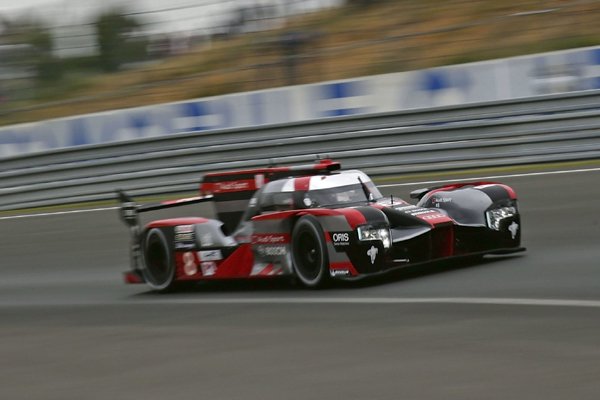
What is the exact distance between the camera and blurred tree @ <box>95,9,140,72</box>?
65.2ft

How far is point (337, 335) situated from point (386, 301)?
46.5 inches

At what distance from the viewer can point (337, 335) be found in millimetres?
6477

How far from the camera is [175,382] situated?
5.47m

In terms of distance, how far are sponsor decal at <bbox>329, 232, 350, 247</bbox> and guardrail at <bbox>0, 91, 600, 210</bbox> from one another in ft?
21.5

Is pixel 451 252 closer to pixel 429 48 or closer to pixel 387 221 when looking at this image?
pixel 387 221

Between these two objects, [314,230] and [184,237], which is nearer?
[314,230]

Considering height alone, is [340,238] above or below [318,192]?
below

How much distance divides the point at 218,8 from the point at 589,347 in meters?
14.1

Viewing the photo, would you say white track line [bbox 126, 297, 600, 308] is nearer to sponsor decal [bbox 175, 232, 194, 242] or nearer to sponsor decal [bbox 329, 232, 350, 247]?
sponsor decal [bbox 329, 232, 350, 247]

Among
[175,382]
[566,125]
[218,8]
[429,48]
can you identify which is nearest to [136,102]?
[218,8]

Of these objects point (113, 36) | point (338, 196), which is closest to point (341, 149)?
point (338, 196)

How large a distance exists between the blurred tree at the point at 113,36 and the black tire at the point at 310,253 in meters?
12.0

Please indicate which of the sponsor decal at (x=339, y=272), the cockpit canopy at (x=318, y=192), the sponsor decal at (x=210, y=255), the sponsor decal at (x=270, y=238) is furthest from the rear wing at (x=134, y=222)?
the sponsor decal at (x=339, y=272)

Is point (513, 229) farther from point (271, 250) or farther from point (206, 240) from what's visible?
point (206, 240)
